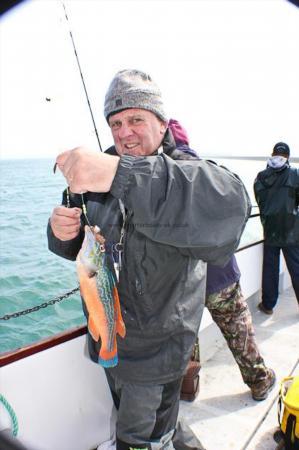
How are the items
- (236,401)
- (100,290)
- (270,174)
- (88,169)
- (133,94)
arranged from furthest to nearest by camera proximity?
1. (270,174)
2. (236,401)
3. (133,94)
4. (100,290)
5. (88,169)

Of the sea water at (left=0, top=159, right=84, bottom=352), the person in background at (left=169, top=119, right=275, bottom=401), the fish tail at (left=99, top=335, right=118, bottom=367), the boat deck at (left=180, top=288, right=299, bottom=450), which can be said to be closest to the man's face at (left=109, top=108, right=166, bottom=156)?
the fish tail at (left=99, top=335, right=118, bottom=367)

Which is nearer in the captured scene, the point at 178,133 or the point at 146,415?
the point at 146,415

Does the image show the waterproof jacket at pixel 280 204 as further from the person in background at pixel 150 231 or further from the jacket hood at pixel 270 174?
the person in background at pixel 150 231

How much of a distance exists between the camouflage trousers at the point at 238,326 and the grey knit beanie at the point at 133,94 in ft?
5.25

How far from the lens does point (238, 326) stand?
9.66 ft

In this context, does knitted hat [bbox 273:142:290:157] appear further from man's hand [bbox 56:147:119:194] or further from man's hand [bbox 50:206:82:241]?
man's hand [bbox 56:147:119:194]

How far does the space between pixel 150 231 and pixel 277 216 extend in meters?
3.62

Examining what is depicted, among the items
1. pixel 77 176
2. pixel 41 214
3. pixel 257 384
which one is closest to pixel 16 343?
pixel 257 384

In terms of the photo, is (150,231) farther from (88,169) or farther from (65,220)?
(65,220)

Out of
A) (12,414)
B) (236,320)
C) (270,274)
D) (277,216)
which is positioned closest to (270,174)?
(277,216)

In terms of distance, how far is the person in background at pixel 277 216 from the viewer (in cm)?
450

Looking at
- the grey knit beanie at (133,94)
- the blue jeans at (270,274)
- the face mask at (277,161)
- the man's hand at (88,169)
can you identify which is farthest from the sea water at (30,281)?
the man's hand at (88,169)

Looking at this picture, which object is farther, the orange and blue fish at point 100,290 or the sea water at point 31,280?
the sea water at point 31,280

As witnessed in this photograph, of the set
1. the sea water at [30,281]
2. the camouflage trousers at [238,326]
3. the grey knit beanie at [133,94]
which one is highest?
the grey knit beanie at [133,94]
